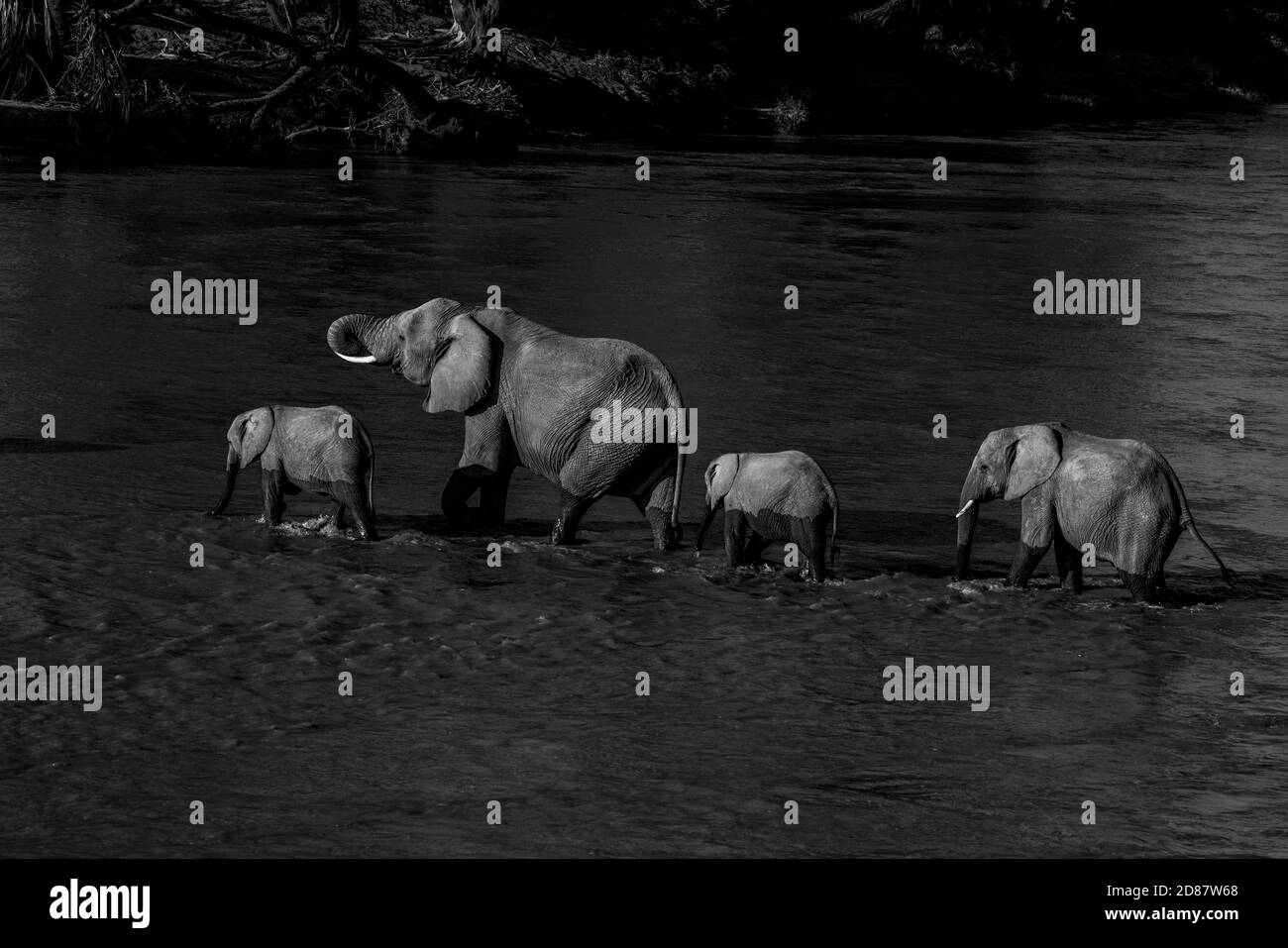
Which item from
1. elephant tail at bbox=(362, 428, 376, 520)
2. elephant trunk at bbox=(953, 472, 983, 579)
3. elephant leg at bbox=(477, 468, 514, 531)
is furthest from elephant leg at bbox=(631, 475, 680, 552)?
elephant trunk at bbox=(953, 472, 983, 579)

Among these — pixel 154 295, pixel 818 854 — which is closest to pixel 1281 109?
pixel 154 295

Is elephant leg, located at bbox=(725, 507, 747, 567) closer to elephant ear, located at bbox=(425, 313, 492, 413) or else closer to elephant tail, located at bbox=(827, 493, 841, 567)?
elephant tail, located at bbox=(827, 493, 841, 567)

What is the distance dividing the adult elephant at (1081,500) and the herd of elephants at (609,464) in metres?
0.01

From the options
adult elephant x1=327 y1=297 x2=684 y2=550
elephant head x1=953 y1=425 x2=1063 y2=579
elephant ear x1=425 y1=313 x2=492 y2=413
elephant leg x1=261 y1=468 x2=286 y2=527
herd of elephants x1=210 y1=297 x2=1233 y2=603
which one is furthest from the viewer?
elephant ear x1=425 y1=313 x2=492 y2=413

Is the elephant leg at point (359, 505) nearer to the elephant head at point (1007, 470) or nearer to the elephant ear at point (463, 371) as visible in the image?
the elephant ear at point (463, 371)

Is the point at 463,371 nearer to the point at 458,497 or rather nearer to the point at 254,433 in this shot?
the point at 458,497

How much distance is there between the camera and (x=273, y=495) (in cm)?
1382

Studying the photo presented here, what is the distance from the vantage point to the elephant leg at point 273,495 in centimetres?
1377

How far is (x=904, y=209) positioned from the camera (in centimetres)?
3553

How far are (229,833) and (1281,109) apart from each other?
6180 cm

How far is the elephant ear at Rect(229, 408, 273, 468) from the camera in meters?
13.7

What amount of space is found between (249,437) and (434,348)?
145cm

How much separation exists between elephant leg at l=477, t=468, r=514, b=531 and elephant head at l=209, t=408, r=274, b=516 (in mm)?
1496

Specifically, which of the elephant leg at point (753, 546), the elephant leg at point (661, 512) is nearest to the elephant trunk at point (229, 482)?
the elephant leg at point (661, 512)
